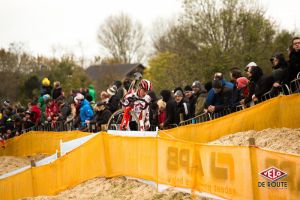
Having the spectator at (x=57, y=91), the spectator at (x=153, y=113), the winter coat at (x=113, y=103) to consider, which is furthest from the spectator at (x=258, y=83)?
the spectator at (x=57, y=91)

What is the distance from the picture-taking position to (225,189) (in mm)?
10000

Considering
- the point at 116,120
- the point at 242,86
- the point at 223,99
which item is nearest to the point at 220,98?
the point at 223,99

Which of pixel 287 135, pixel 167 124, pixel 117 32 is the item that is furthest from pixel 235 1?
pixel 117 32

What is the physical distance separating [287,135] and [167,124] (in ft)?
14.6

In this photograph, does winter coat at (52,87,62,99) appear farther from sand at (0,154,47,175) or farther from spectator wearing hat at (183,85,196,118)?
spectator wearing hat at (183,85,196,118)

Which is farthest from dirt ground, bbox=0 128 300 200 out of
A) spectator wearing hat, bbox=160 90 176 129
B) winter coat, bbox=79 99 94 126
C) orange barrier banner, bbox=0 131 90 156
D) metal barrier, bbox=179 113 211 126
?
orange barrier banner, bbox=0 131 90 156

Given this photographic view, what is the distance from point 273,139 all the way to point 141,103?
4449 millimetres

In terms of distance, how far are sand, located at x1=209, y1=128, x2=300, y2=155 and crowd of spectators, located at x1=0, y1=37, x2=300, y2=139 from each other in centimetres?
84

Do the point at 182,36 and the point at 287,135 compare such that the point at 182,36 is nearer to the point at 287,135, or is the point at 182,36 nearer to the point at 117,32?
the point at 287,135

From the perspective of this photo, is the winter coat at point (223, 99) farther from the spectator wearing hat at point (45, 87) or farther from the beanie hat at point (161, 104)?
the spectator wearing hat at point (45, 87)

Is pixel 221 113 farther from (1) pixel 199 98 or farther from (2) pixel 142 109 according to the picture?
(2) pixel 142 109

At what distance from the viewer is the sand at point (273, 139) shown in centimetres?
1202

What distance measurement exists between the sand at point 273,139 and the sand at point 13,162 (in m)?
11.8

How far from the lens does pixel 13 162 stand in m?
25.1
